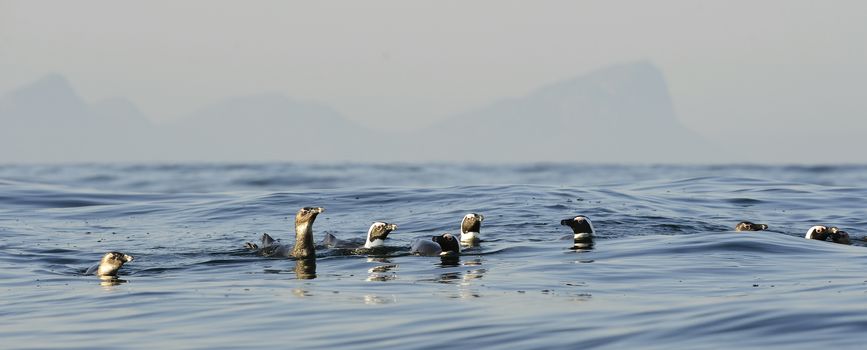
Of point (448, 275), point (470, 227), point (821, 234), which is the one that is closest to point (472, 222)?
point (470, 227)

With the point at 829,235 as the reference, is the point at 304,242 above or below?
above

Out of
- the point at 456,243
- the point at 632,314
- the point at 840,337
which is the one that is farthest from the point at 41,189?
the point at 840,337

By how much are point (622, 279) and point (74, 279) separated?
25.8 feet

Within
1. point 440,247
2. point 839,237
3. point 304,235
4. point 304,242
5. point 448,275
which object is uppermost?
point 304,235

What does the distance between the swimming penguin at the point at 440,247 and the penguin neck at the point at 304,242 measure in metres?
1.69

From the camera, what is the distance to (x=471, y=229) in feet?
68.7

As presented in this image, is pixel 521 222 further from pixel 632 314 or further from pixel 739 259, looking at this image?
pixel 632 314

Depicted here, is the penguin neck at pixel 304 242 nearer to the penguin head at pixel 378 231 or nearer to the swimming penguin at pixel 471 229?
the penguin head at pixel 378 231

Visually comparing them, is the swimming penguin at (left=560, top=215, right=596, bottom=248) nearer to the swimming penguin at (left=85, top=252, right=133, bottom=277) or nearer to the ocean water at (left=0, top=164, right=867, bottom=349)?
the ocean water at (left=0, top=164, right=867, bottom=349)

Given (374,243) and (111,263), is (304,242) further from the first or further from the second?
(111,263)

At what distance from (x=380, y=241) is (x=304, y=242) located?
1361 mm

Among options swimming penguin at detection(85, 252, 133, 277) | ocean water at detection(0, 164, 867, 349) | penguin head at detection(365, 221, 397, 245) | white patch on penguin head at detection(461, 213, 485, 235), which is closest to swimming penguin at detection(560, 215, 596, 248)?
ocean water at detection(0, 164, 867, 349)

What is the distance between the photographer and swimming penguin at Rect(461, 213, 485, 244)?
20.8 meters

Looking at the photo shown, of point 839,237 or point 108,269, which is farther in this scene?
point 839,237
